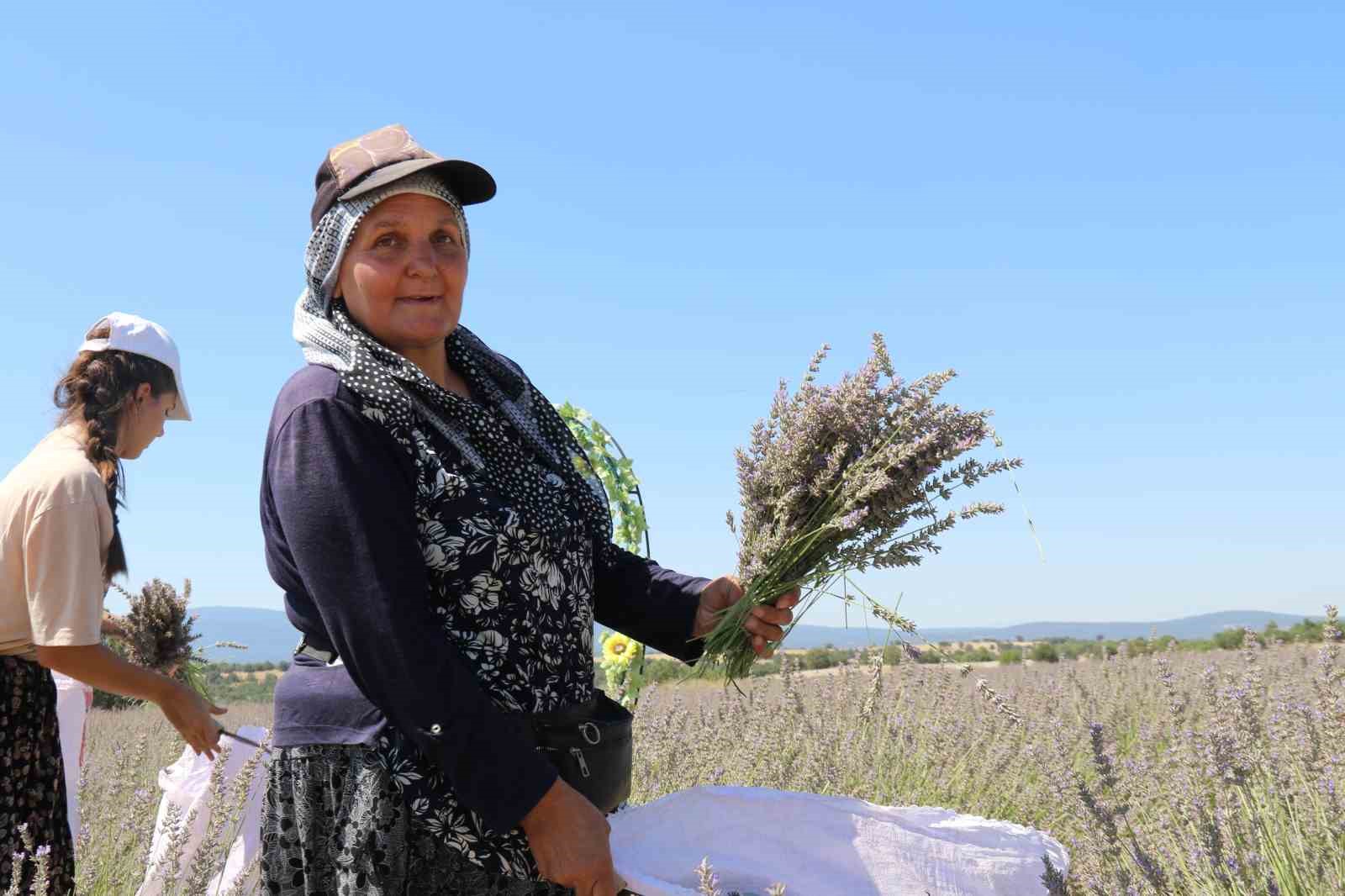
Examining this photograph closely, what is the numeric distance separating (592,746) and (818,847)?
42 centimetres

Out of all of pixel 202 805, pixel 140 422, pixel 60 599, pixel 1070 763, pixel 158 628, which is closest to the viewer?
pixel 60 599

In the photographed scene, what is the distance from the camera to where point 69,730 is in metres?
3.22

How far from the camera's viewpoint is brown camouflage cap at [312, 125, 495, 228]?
1.94 m

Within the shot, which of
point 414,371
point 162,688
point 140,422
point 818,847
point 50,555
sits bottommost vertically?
point 818,847

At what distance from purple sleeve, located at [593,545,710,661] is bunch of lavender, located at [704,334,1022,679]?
0.23ft

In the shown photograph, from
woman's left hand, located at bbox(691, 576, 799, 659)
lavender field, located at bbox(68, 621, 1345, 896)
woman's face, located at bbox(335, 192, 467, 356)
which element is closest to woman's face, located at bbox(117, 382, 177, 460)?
lavender field, located at bbox(68, 621, 1345, 896)

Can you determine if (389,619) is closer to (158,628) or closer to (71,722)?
(71,722)

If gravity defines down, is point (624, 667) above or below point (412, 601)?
below

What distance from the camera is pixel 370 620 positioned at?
1.67m

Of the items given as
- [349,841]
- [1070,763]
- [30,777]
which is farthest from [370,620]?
[1070,763]

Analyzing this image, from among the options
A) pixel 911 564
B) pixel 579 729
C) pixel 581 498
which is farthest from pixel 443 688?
pixel 911 564

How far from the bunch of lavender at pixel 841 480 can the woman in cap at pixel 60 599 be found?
1341mm

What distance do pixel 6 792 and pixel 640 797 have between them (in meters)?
1.95

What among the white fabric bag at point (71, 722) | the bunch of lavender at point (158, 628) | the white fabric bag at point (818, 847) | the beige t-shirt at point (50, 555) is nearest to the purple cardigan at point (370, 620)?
the white fabric bag at point (818, 847)
